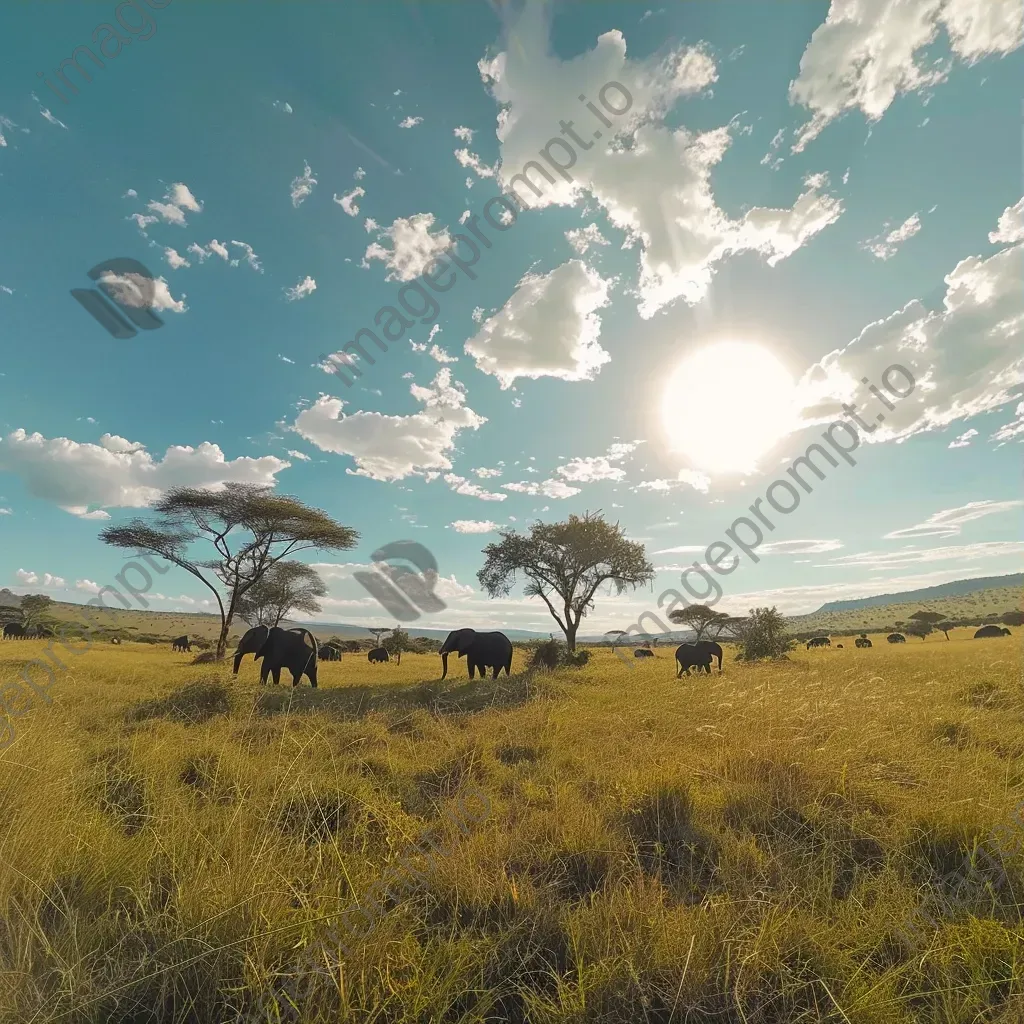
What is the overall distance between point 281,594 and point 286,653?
37739 mm

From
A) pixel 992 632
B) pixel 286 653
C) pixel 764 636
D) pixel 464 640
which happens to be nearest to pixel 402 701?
pixel 286 653

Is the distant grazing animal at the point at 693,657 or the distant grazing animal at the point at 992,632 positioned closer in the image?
the distant grazing animal at the point at 693,657

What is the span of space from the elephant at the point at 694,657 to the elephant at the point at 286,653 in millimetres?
15859

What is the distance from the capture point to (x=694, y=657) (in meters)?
23.3

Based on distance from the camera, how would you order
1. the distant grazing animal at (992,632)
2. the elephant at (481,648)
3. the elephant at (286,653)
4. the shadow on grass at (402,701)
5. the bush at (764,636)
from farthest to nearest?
the distant grazing animal at (992,632), the bush at (764,636), the elephant at (481,648), the elephant at (286,653), the shadow on grass at (402,701)

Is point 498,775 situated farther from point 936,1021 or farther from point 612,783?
point 936,1021

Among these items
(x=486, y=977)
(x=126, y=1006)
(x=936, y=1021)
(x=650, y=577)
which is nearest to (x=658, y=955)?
(x=486, y=977)

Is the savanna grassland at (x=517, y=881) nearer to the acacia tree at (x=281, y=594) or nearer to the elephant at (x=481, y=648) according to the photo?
the elephant at (x=481, y=648)

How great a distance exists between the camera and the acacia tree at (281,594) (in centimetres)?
4638

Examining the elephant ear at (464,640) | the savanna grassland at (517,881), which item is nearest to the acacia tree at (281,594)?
the elephant ear at (464,640)

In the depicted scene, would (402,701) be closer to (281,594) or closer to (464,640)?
(464,640)

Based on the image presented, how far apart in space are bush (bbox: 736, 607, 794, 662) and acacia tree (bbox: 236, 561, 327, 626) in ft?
123

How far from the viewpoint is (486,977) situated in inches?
102

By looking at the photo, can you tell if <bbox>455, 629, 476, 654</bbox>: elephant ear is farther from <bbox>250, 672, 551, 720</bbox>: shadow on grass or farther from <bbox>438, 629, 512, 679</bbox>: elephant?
<bbox>250, 672, 551, 720</bbox>: shadow on grass
